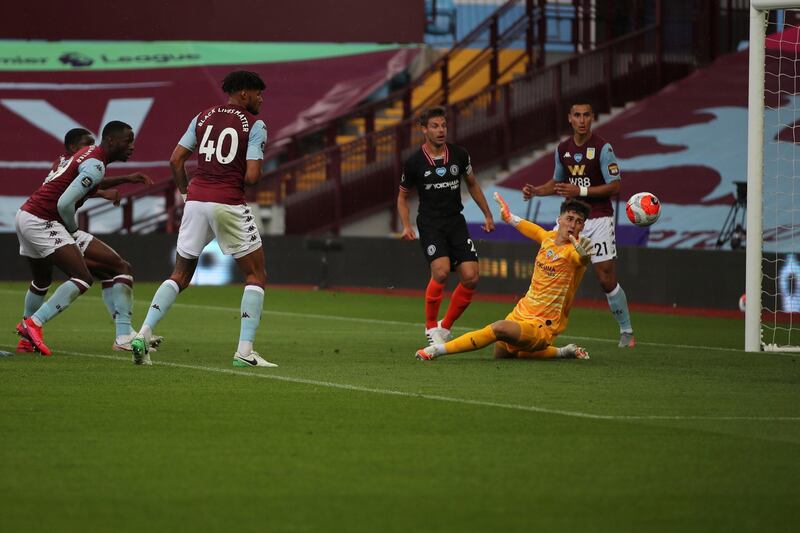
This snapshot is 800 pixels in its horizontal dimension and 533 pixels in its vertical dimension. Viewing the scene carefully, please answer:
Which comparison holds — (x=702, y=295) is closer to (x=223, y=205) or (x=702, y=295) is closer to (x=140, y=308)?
(x=140, y=308)

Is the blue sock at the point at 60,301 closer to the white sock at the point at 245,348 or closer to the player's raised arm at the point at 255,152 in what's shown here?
Answer: the white sock at the point at 245,348

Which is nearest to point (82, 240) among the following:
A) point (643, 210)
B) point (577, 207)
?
point (577, 207)

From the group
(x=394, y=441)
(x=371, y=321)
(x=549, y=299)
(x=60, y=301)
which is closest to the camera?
(x=394, y=441)

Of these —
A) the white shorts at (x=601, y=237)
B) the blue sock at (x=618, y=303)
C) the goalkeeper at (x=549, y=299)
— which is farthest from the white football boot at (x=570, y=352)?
the white shorts at (x=601, y=237)

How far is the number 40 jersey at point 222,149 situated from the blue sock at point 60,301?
64.6 inches

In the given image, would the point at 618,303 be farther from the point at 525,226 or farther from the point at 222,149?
the point at 222,149

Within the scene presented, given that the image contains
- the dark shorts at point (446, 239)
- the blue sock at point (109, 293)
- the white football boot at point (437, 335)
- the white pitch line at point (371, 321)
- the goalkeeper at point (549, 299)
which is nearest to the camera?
Result: the goalkeeper at point (549, 299)

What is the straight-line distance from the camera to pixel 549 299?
40.9 feet

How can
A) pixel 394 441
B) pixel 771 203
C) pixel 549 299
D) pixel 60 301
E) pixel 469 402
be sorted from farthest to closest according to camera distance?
1. pixel 771 203
2. pixel 60 301
3. pixel 549 299
4. pixel 469 402
5. pixel 394 441

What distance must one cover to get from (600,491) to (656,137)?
890 inches

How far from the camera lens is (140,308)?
65.6 ft

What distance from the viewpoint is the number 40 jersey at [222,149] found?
11.6 meters

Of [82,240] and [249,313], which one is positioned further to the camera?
[82,240]

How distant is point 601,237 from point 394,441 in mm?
6512
